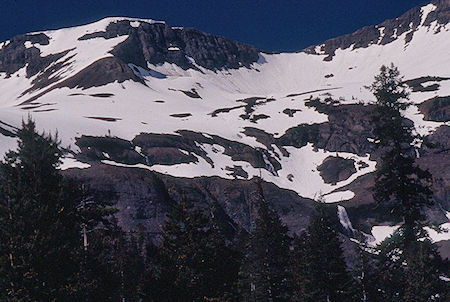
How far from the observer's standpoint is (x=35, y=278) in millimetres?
15594

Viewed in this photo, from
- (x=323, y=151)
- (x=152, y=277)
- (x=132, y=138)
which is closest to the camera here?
(x=152, y=277)

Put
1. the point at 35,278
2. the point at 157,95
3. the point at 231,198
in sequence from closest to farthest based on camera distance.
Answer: the point at 35,278 < the point at 231,198 < the point at 157,95

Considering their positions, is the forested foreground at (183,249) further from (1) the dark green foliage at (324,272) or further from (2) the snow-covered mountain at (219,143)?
(2) the snow-covered mountain at (219,143)

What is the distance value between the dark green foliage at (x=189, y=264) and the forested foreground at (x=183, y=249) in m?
0.04

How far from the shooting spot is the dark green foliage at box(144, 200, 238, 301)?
20172 millimetres

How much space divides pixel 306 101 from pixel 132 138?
67164 mm

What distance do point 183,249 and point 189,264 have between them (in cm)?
65

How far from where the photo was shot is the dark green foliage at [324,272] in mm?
28672

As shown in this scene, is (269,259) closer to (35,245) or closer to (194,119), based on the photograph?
(35,245)

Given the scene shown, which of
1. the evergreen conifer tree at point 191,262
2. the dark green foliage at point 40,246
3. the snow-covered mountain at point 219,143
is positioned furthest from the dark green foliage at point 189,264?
the snow-covered mountain at point 219,143

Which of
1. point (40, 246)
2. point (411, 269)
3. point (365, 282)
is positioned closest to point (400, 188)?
point (411, 269)

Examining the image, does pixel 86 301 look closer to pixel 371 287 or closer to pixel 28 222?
pixel 28 222

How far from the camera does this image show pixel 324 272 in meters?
29.0

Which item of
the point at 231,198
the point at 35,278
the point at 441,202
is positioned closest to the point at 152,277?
the point at 35,278
